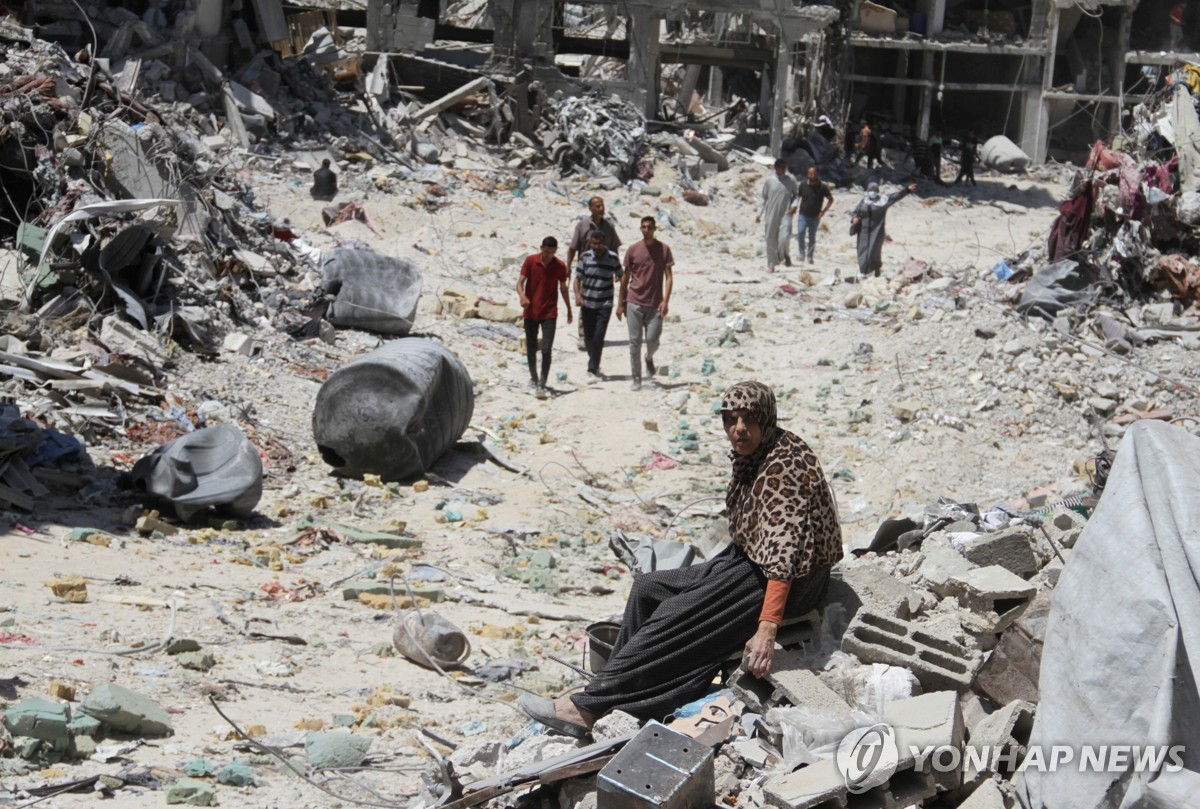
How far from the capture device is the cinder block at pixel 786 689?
4.09 meters

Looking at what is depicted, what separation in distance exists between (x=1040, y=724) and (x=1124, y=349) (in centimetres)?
830

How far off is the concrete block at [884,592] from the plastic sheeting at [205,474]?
3702 mm

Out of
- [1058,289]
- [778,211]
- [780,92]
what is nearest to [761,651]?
[1058,289]

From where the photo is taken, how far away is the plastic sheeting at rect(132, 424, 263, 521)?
277 inches

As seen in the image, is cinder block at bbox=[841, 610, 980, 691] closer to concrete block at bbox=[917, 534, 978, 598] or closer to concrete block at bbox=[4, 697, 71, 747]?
concrete block at bbox=[917, 534, 978, 598]

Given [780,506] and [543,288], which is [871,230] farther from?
[780,506]

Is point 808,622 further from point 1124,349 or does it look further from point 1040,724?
point 1124,349

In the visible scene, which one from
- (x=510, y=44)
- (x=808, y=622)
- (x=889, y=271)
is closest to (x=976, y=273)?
(x=889, y=271)

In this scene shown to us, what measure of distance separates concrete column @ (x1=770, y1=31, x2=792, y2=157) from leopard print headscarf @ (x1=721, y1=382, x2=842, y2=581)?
2077 cm

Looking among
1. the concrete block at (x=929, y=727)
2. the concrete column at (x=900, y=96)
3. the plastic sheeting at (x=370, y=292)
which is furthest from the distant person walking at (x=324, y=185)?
the concrete column at (x=900, y=96)

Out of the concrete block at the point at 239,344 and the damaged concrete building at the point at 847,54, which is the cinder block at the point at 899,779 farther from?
the damaged concrete building at the point at 847,54

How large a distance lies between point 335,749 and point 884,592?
7.04 feet

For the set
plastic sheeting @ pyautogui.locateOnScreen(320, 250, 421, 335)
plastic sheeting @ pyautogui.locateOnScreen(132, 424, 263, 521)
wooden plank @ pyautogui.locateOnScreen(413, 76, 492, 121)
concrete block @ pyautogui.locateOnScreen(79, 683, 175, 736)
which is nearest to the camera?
concrete block @ pyautogui.locateOnScreen(79, 683, 175, 736)

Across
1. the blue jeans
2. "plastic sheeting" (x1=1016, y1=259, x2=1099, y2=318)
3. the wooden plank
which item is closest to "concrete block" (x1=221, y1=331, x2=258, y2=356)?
"plastic sheeting" (x1=1016, y1=259, x2=1099, y2=318)
